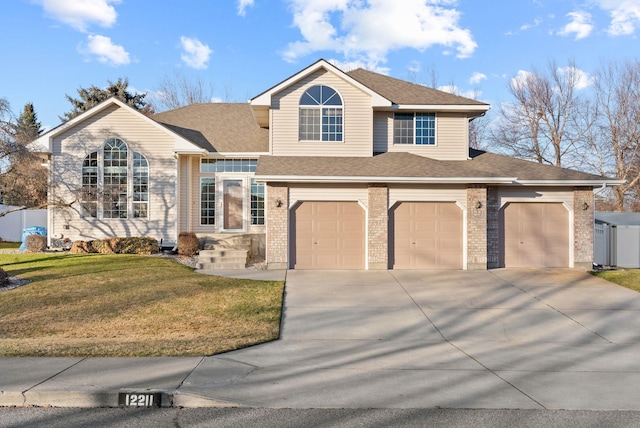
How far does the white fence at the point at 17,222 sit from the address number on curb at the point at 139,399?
25.8m

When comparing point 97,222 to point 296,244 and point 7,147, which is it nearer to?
point 7,147

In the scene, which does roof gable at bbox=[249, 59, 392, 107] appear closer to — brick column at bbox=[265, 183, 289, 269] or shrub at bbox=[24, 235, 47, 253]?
brick column at bbox=[265, 183, 289, 269]

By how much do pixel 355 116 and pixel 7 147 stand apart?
11.2 m

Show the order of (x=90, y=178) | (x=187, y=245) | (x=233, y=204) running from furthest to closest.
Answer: (x=233, y=204)
(x=90, y=178)
(x=187, y=245)

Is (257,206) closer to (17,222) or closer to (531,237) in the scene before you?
(531,237)

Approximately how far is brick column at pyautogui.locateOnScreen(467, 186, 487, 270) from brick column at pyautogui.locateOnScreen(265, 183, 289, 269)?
607 cm

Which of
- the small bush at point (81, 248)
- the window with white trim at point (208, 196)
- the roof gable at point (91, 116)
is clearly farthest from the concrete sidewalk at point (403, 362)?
the small bush at point (81, 248)

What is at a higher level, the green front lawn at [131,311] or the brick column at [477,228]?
the brick column at [477,228]

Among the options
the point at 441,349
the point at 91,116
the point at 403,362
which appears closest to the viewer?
the point at 403,362

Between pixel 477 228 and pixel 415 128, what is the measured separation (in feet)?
15.3

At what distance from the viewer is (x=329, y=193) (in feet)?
49.3

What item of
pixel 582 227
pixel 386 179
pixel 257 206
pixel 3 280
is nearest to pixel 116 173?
pixel 257 206

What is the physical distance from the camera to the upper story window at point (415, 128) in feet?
Result: 56.5

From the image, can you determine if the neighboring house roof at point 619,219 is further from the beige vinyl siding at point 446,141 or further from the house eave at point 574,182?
the beige vinyl siding at point 446,141
